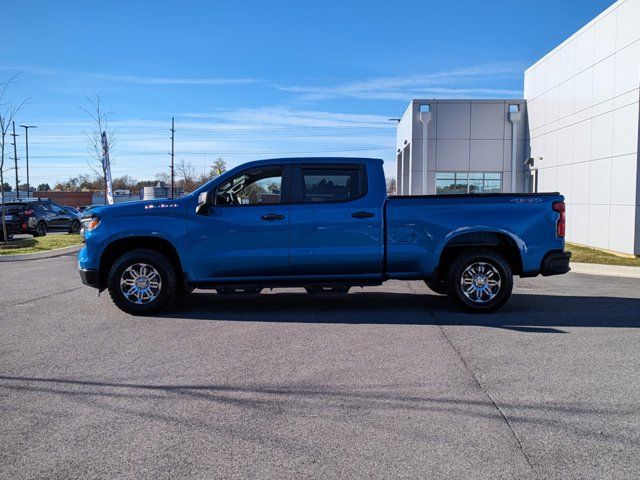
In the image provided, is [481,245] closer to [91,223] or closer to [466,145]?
[91,223]

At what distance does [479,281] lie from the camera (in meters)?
7.86

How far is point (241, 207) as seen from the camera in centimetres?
773

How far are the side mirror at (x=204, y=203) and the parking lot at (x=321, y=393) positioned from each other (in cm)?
144

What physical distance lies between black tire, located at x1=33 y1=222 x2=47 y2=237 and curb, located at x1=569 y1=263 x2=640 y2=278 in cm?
2208

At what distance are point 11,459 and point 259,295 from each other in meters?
6.16

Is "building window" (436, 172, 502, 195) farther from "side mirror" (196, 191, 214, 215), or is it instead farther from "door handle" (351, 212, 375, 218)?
"side mirror" (196, 191, 214, 215)

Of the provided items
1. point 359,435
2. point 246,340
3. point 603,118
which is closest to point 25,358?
point 246,340

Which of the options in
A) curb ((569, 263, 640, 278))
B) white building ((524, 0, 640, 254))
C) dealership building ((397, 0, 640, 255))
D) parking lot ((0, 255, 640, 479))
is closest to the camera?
parking lot ((0, 255, 640, 479))

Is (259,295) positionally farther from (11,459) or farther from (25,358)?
(11,459)

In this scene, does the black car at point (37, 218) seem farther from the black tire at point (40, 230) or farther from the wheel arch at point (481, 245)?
the wheel arch at point (481, 245)

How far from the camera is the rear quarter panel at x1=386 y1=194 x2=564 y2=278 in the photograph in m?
7.73

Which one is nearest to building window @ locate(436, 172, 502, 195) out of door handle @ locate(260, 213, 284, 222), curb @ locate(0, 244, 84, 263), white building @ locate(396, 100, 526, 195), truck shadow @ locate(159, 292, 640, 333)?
white building @ locate(396, 100, 526, 195)

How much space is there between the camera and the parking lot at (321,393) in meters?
3.50

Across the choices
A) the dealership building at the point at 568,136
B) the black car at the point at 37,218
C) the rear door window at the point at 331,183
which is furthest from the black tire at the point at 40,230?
the rear door window at the point at 331,183
